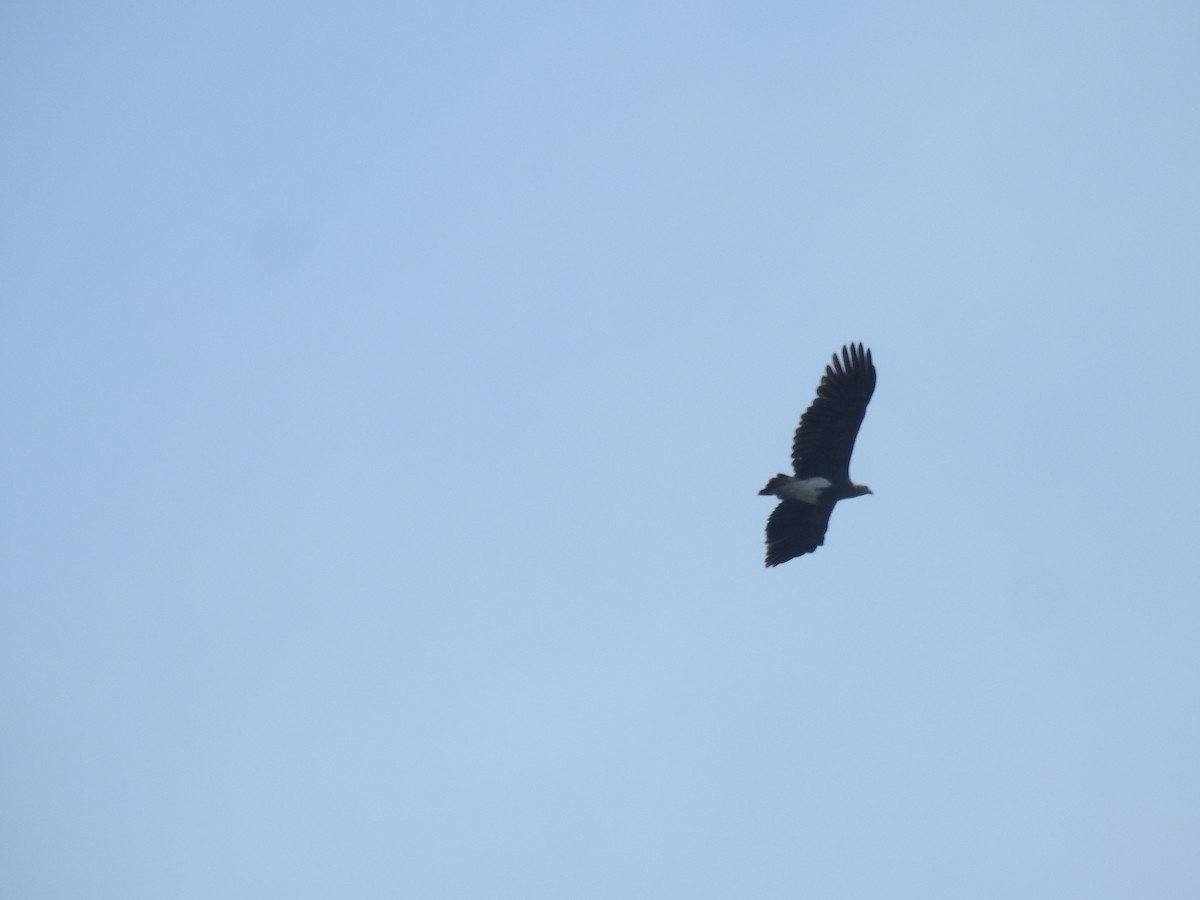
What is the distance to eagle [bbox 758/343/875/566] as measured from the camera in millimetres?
27078

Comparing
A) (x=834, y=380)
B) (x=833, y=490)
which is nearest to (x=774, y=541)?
(x=833, y=490)

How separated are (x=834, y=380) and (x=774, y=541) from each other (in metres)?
3.68

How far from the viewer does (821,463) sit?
2786cm

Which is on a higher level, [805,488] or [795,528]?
[805,488]

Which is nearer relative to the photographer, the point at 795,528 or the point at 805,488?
the point at 805,488

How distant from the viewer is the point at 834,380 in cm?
2709

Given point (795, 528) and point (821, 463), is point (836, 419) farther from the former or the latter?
point (795, 528)

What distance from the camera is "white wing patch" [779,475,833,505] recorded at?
2780 centimetres

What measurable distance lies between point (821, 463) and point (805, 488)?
0.58m

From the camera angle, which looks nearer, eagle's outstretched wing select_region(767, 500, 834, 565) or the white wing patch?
the white wing patch

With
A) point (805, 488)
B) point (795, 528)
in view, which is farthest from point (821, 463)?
point (795, 528)

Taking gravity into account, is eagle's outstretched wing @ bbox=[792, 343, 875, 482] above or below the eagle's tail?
above

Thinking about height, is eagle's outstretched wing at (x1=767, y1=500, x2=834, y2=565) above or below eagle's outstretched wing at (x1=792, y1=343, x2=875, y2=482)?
below

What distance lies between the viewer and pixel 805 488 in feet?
91.5
